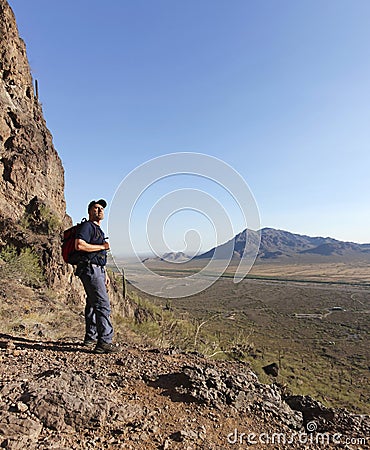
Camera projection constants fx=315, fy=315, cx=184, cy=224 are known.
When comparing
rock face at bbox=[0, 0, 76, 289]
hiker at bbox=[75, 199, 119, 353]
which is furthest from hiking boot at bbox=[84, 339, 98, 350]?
rock face at bbox=[0, 0, 76, 289]

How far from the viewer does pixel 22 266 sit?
8875mm

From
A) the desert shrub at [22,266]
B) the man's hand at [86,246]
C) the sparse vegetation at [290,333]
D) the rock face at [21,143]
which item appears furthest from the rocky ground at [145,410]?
the rock face at [21,143]

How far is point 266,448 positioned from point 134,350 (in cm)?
263

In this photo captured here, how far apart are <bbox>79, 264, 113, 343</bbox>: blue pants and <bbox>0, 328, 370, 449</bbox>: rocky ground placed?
1.43ft

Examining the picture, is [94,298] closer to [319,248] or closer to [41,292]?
[41,292]

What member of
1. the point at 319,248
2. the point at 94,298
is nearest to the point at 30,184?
the point at 94,298

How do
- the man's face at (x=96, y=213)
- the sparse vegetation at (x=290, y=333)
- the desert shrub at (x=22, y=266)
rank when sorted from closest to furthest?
the man's face at (x=96, y=213) → the desert shrub at (x=22, y=266) → the sparse vegetation at (x=290, y=333)

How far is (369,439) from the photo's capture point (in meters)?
2.92

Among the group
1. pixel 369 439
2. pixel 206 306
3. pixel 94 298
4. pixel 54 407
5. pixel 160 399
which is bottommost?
pixel 206 306

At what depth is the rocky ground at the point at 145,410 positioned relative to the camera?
235 cm

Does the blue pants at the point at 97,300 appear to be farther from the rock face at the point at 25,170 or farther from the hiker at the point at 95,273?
the rock face at the point at 25,170

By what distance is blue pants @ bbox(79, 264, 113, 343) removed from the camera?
4.34 m

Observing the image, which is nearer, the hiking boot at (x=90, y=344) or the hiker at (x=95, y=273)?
the hiker at (x=95, y=273)

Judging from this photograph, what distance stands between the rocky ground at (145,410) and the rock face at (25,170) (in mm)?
6631
